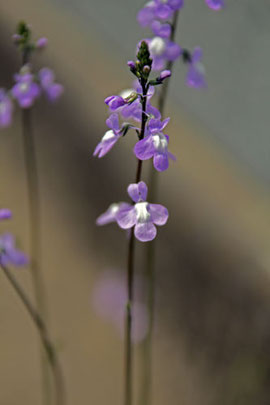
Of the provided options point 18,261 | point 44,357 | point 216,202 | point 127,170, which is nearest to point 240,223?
point 216,202

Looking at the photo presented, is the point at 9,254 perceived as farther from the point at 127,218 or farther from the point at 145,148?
the point at 145,148

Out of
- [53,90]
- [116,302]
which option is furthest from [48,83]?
[116,302]

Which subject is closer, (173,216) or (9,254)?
(9,254)

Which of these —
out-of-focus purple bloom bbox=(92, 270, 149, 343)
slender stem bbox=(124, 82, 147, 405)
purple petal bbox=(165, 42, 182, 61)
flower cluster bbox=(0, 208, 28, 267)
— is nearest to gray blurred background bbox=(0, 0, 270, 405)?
out-of-focus purple bloom bbox=(92, 270, 149, 343)

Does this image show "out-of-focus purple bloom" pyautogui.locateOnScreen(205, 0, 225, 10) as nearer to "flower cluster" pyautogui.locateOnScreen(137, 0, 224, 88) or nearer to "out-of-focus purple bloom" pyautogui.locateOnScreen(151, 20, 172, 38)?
"flower cluster" pyautogui.locateOnScreen(137, 0, 224, 88)

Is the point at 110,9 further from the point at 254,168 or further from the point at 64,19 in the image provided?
the point at 254,168

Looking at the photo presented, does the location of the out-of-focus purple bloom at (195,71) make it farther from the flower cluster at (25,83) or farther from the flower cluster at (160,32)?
the flower cluster at (25,83)

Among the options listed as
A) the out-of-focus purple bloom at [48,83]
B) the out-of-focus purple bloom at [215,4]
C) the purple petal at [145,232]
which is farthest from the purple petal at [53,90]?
the purple petal at [145,232]
